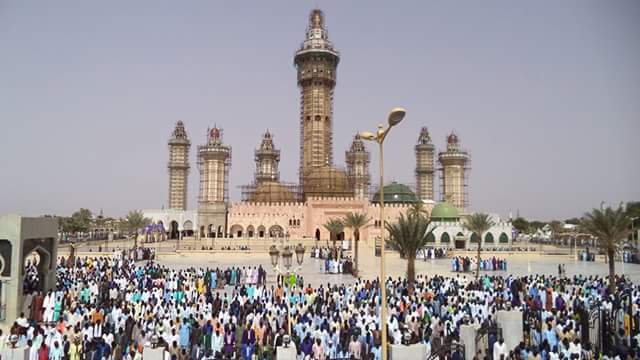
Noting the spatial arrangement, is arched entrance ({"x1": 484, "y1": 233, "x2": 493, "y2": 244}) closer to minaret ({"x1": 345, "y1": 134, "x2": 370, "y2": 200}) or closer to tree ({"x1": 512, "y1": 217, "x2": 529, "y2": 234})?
minaret ({"x1": 345, "y1": 134, "x2": 370, "y2": 200})

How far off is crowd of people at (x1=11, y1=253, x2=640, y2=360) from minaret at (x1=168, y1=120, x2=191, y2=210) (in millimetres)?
52647

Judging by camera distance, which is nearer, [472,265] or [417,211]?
[417,211]

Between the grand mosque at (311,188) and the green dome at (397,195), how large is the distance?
0.47 ft

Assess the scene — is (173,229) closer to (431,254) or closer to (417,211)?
(431,254)

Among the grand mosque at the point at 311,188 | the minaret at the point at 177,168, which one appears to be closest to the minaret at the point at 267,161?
the grand mosque at the point at 311,188

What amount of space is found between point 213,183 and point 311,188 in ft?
39.6

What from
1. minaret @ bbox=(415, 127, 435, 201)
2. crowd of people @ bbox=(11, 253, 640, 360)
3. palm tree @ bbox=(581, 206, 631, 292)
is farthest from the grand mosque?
crowd of people @ bbox=(11, 253, 640, 360)

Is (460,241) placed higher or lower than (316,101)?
lower

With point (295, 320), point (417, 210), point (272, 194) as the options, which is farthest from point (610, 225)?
point (272, 194)

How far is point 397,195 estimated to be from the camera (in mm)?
66625


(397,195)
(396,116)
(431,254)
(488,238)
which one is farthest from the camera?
(397,195)

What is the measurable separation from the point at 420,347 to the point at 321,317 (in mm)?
3964

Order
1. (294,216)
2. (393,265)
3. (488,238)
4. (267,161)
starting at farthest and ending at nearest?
(267,161), (294,216), (488,238), (393,265)

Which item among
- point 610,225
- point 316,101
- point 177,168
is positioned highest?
point 316,101
